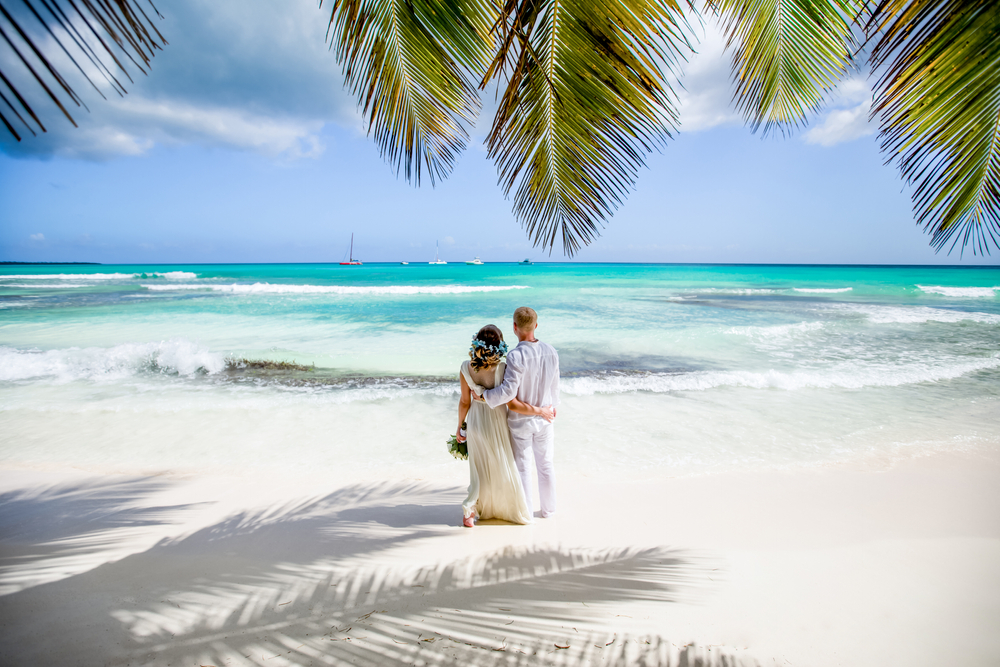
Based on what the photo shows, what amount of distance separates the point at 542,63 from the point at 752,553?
3834 mm

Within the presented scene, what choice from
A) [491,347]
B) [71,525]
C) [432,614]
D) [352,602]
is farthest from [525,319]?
[71,525]

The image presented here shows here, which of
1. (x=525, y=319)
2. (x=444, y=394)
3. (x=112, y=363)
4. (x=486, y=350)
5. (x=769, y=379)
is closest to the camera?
(x=486, y=350)

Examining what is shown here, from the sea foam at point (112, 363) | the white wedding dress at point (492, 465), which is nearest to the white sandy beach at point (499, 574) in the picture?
the white wedding dress at point (492, 465)

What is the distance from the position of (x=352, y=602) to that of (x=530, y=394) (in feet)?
6.09

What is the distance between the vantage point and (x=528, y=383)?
11.4 feet

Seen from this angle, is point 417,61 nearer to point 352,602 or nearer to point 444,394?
point 352,602

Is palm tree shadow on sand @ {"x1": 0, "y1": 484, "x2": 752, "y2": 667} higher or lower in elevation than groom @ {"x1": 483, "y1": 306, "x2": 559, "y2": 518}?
lower

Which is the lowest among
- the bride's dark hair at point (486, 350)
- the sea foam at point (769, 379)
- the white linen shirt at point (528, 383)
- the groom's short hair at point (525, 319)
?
the sea foam at point (769, 379)

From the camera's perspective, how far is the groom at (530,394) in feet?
11.1

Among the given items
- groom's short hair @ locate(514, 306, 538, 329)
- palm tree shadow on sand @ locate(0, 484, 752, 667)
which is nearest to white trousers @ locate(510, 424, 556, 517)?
palm tree shadow on sand @ locate(0, 484, 752, 667)

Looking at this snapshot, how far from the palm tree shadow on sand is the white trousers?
1.78ft

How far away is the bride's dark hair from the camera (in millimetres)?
3332

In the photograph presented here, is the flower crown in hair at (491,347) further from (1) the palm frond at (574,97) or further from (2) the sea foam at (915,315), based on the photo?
(2) the sea foam at (915,315)

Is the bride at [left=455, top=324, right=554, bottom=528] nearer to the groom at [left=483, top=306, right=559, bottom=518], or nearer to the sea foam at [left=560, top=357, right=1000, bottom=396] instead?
the groom at [left=483, top=306, right=559, bottom=518]
